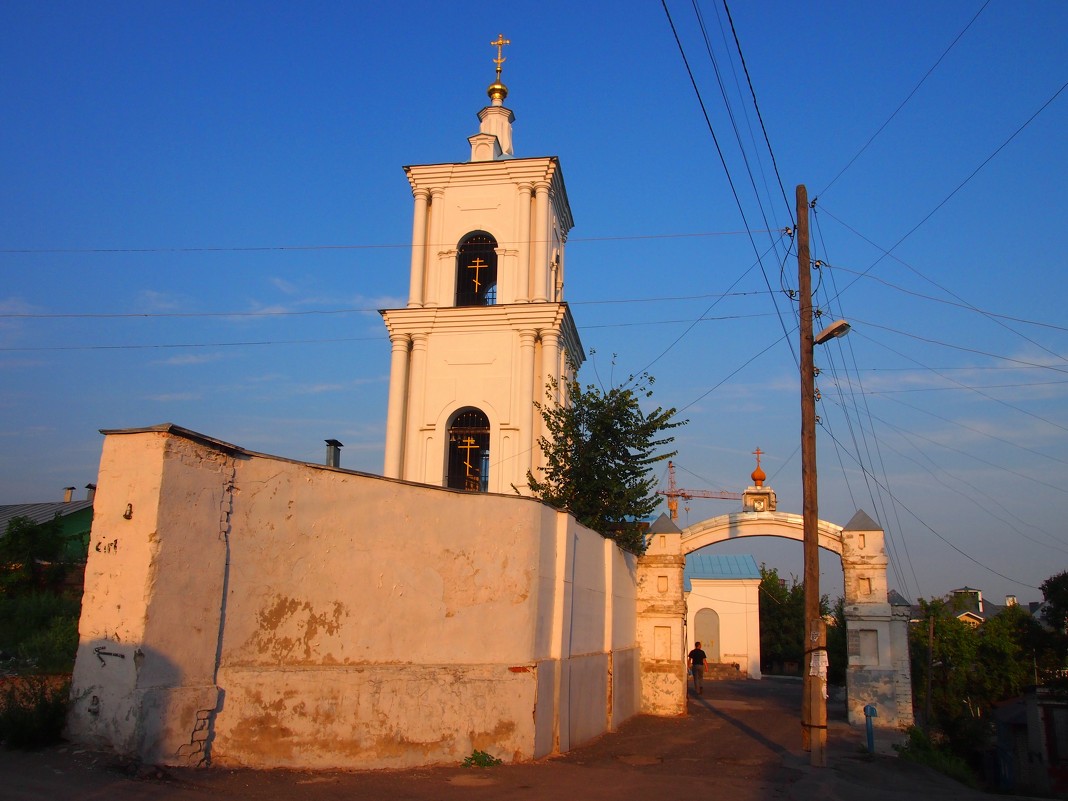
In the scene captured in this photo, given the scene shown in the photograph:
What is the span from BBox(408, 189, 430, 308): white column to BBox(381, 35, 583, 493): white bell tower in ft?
0.09

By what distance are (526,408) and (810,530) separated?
958cm

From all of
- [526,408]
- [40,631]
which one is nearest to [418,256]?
[526,408]

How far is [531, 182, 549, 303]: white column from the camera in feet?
77.6

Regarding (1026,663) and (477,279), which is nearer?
(477,279)

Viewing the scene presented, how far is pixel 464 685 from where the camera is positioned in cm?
1103

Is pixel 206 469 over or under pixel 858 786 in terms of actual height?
over

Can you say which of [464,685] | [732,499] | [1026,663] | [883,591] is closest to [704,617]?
[1026,663]

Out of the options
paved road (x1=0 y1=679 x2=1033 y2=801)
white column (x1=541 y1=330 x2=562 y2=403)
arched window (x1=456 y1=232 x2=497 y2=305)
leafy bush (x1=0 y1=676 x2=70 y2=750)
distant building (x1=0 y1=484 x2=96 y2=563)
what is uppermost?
arched window (x1=456 y1=232 x2=497 y2=305)

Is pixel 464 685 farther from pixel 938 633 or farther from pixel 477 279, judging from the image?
pixel 938 633

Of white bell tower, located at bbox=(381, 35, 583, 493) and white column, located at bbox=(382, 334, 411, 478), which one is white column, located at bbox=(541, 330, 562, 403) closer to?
white bell tower, located at bbox=(381, 35, 583, 493)

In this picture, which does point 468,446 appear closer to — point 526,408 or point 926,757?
point 526,408

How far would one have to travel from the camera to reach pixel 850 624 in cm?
1981

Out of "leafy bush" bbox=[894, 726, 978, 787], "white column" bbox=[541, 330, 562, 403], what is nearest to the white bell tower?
"white column" bbox=[541, 330, 562, 403]

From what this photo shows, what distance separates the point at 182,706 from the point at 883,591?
51.5 ft
